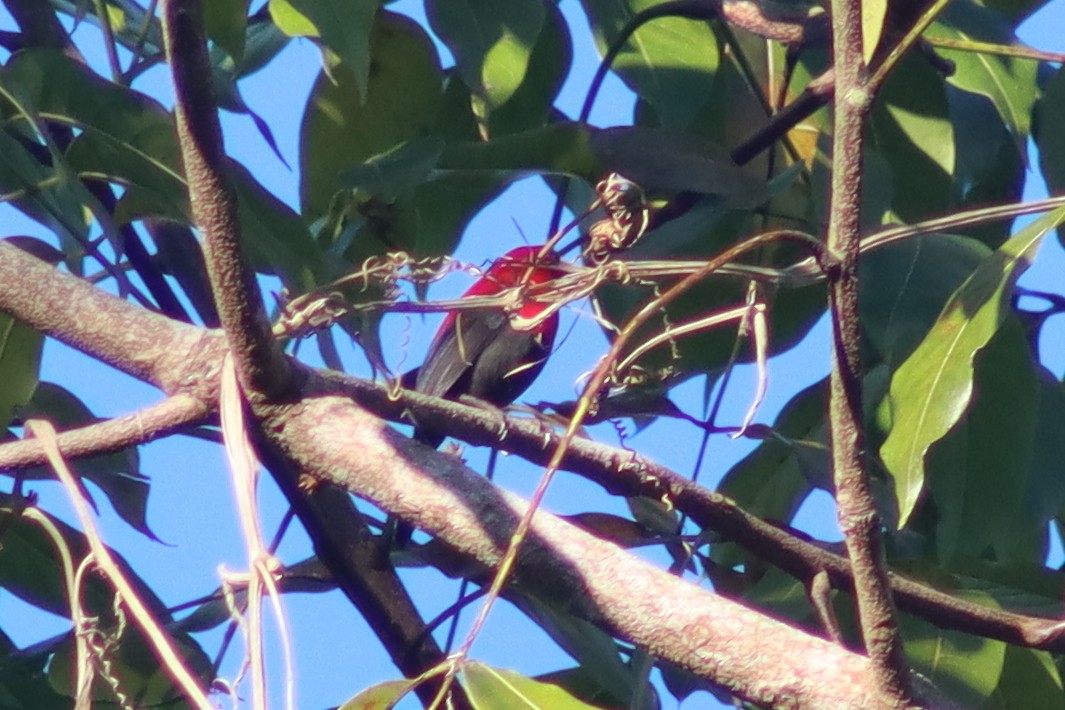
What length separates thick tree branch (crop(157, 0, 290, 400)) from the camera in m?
0.93

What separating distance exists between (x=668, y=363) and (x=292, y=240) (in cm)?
67

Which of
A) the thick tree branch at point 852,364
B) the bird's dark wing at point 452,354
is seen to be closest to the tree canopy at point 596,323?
the thick tree branch at point 852,364

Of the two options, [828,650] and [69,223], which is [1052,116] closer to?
[828,650]

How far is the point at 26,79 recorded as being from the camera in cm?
158

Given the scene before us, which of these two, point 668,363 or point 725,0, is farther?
point 668,363

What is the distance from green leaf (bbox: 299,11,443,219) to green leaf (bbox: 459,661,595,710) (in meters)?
0.87

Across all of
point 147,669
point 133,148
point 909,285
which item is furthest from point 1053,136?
point 147,669

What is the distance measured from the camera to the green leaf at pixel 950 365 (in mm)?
1152

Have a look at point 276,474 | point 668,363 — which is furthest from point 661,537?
point 276,474

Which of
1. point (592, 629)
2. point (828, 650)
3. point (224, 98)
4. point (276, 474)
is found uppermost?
point (224, 98)

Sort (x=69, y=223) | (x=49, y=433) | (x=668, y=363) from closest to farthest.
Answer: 1. (x=49, y=433)
2. (x=69, y=223)
3. (x=668, y=363)

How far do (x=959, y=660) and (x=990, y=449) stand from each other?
0.28m

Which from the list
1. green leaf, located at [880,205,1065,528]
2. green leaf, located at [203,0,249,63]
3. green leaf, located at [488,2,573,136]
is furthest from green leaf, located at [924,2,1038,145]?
green leaf, located at [203,0,249,63]

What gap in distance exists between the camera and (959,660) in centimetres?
151
